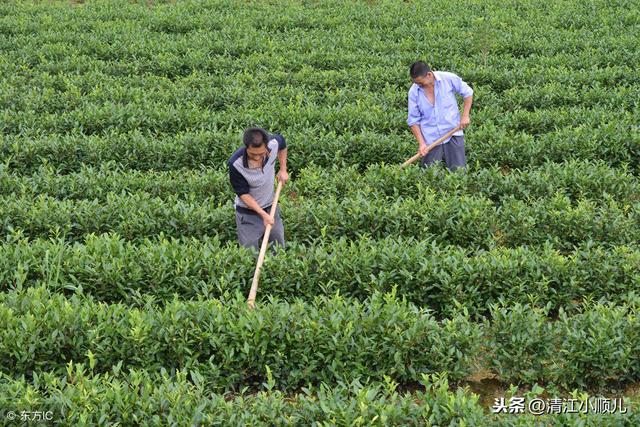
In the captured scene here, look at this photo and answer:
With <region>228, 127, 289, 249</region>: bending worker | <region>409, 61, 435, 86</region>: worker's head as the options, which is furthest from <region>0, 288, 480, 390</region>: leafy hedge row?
<region>409, 61, 435, 86</region>: worker's head

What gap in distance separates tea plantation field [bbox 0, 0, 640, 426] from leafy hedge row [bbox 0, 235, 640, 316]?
0.08 ft

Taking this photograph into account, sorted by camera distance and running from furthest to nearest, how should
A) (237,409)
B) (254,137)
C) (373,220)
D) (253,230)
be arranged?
1. (373,220)
2. (253,230)
3. (254,137)
4. (237,409)

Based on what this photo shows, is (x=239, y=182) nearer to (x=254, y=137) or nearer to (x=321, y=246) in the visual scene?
(x=254, y=137)

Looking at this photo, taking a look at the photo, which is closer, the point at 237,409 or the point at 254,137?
the point at 237,409

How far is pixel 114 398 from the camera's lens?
4582mm

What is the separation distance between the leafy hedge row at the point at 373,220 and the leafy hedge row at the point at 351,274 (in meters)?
0.67

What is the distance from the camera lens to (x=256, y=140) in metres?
6.14

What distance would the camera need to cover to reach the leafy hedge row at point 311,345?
17.3 ft

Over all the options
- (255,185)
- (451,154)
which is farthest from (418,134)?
(255,185)

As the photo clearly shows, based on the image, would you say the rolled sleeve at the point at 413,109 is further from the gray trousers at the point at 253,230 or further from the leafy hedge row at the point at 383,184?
the gray trousers at the point at 253,230

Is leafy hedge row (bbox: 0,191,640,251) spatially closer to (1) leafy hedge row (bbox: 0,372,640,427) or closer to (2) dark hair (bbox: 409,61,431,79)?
(2) dark hair (bbox: 409,61,431,79)

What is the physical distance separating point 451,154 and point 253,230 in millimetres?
2939

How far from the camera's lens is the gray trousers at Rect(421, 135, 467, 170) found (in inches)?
340

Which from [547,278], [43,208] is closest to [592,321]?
[547,278]
